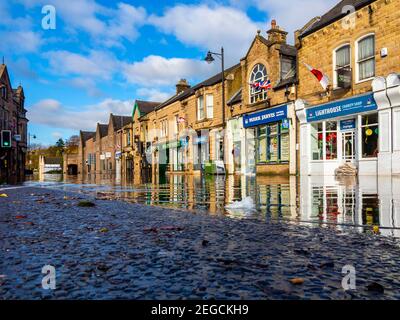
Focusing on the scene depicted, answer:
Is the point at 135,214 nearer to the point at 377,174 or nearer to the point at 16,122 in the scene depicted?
the point at 377,174

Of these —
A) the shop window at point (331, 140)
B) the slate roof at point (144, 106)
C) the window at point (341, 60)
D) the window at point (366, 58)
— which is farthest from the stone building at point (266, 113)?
the slate roof at point (144, 106)

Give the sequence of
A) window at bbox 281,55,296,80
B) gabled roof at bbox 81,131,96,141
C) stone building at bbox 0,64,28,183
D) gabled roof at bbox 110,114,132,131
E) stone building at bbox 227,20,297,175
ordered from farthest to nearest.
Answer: gabled roof at bbox 81,131,96,141 < gabled roof at bbox 110,114,132,131 < stone building at bbox 0,64,28,183 < window at bbox 281,55,296,80 < stone building at bbox 227,20,297,175

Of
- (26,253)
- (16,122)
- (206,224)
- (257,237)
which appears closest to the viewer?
(26,253)

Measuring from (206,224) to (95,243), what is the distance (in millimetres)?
1502

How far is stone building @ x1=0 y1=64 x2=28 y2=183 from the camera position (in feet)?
127

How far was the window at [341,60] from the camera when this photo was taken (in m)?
18.3

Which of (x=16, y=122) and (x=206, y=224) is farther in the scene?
(x=16, y=122)

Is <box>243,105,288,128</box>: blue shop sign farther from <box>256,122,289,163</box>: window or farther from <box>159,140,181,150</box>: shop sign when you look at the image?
<box>159,140,181,150</box>: shop sign

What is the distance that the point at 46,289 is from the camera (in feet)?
6.98

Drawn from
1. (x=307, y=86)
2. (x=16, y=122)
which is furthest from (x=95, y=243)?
(x=16, y=122)

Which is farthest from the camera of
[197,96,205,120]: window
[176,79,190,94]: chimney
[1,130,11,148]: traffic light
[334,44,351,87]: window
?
[176,79,190,94]: chimney

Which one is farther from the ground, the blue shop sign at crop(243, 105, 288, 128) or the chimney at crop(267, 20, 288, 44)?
the chimney at crop(267, 20, 288, 44)

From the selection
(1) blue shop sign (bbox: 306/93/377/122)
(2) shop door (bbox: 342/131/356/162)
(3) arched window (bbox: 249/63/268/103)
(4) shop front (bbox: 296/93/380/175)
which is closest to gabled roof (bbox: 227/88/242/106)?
(3) arched window (bbox: 249/63/268/103)

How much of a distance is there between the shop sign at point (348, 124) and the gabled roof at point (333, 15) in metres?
5.26
